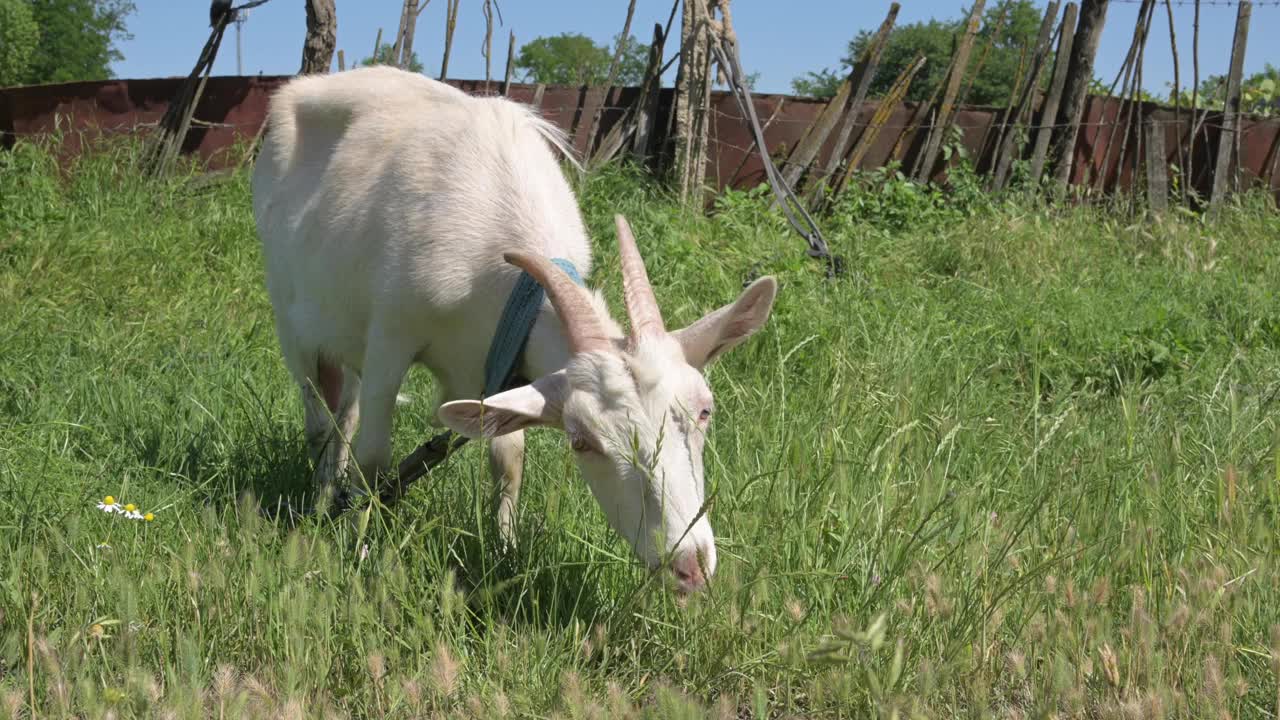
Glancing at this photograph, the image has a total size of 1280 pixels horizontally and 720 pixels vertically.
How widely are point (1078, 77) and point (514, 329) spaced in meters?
7.78

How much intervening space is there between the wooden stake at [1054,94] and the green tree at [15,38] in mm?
45475

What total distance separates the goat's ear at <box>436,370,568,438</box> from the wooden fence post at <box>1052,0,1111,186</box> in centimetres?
774

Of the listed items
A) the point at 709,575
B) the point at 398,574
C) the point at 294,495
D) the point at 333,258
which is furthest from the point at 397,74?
the point at 709,575

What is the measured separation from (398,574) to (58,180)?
7.20 m

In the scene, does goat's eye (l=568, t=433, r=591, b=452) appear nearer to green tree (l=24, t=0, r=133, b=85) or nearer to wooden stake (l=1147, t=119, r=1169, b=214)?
wooden stake (l=1147, t=119, r=1169, b=214)

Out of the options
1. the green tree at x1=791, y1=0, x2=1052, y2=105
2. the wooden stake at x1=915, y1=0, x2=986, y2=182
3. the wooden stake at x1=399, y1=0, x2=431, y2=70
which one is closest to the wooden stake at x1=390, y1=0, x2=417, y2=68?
the wooden stake at x1=399, y1=0, x2=431, y2=70

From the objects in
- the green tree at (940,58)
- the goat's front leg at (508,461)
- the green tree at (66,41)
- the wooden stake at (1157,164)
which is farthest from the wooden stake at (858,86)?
the green tree at (66,41)

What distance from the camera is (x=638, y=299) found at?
3258 mm

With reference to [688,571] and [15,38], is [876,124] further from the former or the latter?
[15,38]

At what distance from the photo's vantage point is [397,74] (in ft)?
16.0

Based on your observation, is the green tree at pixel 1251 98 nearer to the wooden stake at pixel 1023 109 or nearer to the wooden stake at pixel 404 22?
the wooden stake at pixel 1023 109

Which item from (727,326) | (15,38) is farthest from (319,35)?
(15,38)

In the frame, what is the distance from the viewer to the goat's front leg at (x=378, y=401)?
13.0 feet

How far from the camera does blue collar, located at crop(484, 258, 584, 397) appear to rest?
354 centimetres
